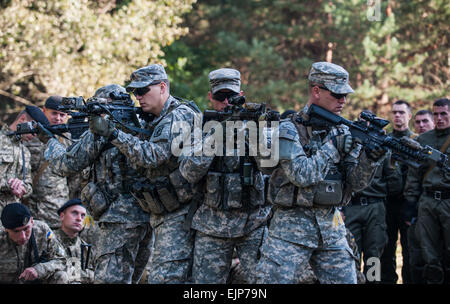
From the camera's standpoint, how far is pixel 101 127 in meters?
6.00

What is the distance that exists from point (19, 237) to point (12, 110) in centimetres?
1031

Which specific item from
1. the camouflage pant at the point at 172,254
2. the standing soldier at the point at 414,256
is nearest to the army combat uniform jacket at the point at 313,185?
the camouflage pant at the point at 172,254

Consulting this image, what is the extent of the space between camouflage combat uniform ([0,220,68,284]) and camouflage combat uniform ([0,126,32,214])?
2.27ft

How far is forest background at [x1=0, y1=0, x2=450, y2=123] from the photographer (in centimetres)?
1523

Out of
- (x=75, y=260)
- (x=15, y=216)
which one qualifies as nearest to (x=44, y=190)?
(x=75, y=260)

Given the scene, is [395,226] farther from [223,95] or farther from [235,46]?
[235,46]

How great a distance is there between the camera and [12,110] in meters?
17.4

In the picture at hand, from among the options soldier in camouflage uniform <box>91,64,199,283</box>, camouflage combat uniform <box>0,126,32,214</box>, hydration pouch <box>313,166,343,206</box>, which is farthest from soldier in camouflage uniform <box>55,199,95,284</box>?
hydration pouch <box>313,166,343,206</box>

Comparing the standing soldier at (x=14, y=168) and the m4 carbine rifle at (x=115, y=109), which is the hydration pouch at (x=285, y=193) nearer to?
the m4 carbine rifle at (x=115, y=109)

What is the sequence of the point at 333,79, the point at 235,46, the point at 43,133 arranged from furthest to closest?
the point at 235,46
the point at 43,133
the point at 333,79

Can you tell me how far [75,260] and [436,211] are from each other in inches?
167

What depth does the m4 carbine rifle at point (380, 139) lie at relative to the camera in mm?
5602

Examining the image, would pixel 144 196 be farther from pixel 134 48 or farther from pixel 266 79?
pixel 266 79

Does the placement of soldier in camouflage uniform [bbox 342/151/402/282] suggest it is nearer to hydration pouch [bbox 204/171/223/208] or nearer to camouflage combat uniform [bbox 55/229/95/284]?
camouflage combat uniform [bbox 55/229/95/284]
